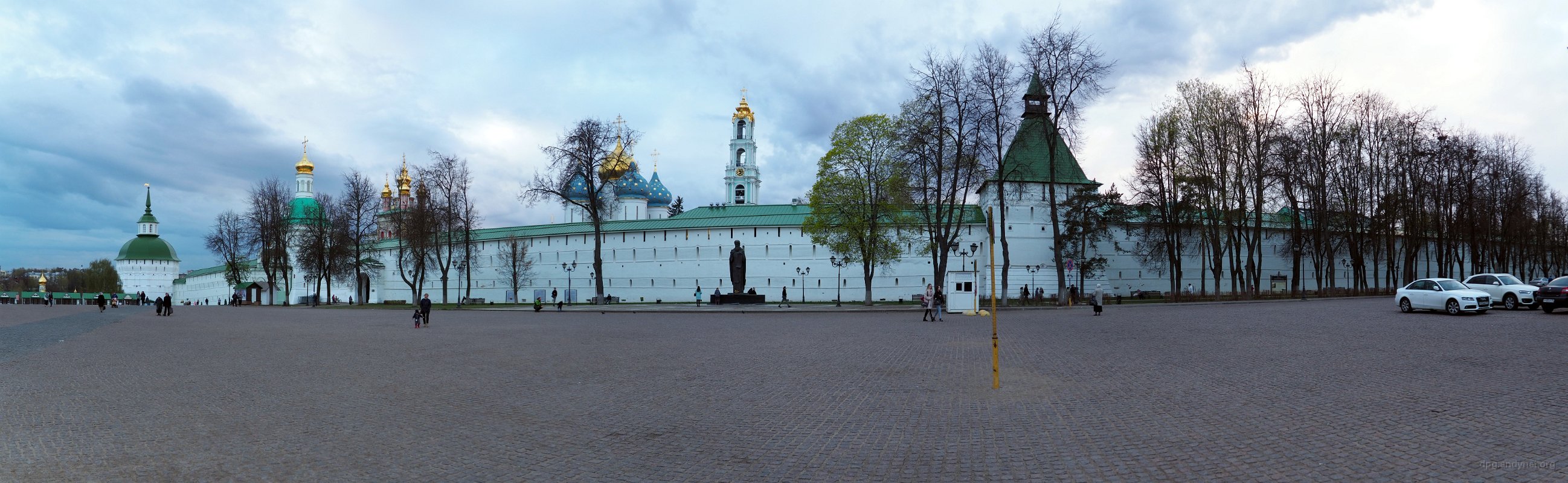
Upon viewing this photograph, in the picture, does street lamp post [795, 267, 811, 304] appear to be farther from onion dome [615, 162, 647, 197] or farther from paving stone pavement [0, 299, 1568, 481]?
paving stone pavement [0, 299, 1568, 481]

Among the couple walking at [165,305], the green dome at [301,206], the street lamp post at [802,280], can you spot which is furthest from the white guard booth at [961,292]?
the green dome at [301,206]

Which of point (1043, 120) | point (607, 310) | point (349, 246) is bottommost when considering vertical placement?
point (607, 310)

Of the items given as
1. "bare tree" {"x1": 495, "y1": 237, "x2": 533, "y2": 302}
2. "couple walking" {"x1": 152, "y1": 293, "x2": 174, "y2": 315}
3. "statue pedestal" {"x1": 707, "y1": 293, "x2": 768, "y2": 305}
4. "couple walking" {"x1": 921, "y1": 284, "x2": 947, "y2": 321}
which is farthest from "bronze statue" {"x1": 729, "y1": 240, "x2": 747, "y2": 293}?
"bare tree" {"x1": 495, "y1": 237, "x2": 533, "y2": 302}

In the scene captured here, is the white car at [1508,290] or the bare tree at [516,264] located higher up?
the bare tree at [516,264]

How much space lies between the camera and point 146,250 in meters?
131

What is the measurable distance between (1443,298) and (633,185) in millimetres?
72646

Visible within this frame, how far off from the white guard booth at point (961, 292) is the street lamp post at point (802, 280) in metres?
27.0

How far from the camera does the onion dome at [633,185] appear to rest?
84312 mm

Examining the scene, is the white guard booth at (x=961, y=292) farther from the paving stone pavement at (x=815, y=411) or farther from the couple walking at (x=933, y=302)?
the paving stone pavement at (x=815, y=411)

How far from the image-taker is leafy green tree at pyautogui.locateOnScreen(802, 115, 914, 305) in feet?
144

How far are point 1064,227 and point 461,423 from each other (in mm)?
52591

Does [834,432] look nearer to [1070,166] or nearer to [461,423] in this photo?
[461,423]

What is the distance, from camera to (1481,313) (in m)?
21.9

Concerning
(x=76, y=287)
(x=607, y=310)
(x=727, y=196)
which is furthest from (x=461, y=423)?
(x=76, y=287)
